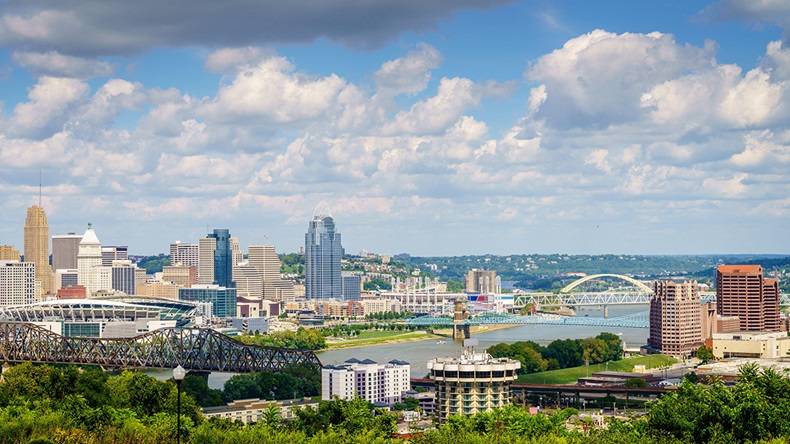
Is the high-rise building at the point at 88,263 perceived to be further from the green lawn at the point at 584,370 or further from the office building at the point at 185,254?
the green lawn at the point at 584,370

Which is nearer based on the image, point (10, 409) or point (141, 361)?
point (10, 409)

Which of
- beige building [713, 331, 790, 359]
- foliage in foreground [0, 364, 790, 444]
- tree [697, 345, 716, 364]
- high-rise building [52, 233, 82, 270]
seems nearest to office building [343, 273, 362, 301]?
high-rise building [52, 233, 82, 270]

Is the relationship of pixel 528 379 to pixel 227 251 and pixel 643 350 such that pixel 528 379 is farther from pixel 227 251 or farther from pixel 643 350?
pixel 227 251

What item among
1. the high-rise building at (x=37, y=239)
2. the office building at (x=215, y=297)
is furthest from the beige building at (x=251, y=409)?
the high-rise building at (x=37, y=239)

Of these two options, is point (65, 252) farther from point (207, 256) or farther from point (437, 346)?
point (437, 346)

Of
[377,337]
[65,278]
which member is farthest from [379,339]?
[65,278]

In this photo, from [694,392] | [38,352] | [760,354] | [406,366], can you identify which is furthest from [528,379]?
[694,392]
